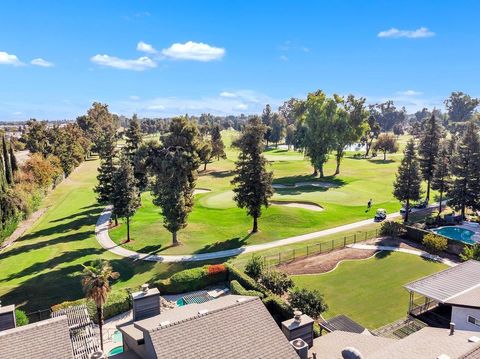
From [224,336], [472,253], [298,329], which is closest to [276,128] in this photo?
[472,253]

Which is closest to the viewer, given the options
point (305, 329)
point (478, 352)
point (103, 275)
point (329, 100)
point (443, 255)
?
point (478, 352)

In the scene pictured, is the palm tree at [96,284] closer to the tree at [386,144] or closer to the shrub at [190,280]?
the shrub at [190,280]

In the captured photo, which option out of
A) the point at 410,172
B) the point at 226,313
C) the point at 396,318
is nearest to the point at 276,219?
the point at 410,172

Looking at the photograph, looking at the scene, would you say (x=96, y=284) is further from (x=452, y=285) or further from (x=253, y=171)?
(x=253, y=171)

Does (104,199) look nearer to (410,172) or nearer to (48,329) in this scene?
(48,329)

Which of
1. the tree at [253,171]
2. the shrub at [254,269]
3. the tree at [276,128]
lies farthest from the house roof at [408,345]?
the tree at [276,128]

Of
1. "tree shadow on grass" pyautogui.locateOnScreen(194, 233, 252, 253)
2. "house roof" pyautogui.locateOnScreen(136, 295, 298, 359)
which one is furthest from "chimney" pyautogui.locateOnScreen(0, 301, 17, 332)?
"tree shadow on grass" pyautogui.locateOnScreen(194, 233, 252, 253)

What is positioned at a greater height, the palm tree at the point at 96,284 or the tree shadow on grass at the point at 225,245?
the palm tree at the point at 96,284
